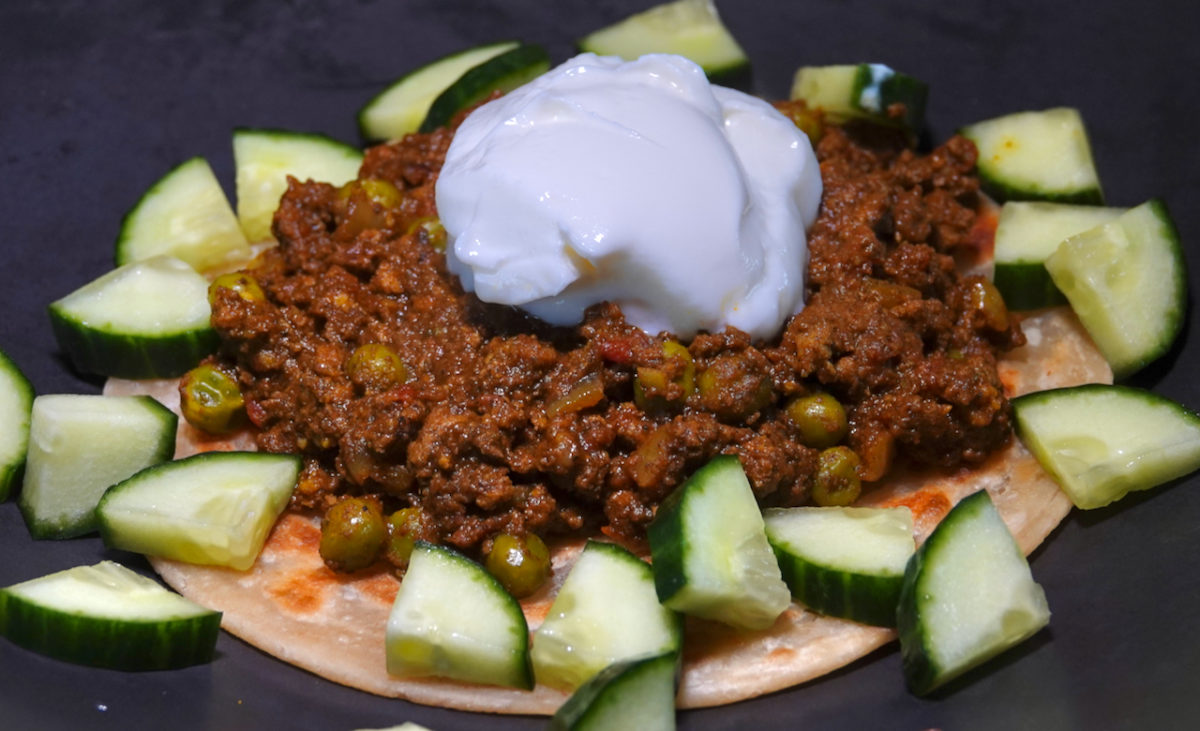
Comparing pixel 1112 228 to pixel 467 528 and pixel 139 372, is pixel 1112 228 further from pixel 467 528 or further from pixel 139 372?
pixel 139 372

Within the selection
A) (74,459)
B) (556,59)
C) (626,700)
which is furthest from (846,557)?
(556,59)

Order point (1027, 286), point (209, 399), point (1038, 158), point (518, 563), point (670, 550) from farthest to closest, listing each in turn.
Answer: point (1038, 158), point (1027, 286), point (209, 399), point (518, 563), point (670, 550)

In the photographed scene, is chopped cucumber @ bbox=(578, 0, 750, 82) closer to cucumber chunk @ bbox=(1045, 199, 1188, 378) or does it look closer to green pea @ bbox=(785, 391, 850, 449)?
cucumber chunk @ bbox=(1045, 199, 1188, 378)

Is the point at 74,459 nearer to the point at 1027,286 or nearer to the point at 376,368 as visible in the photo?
the point at 376,368

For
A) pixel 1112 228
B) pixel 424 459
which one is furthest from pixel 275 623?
pixel 1112 228

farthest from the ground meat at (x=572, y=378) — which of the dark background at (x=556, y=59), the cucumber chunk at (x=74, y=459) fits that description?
the dark background at (x=556, y=59)
